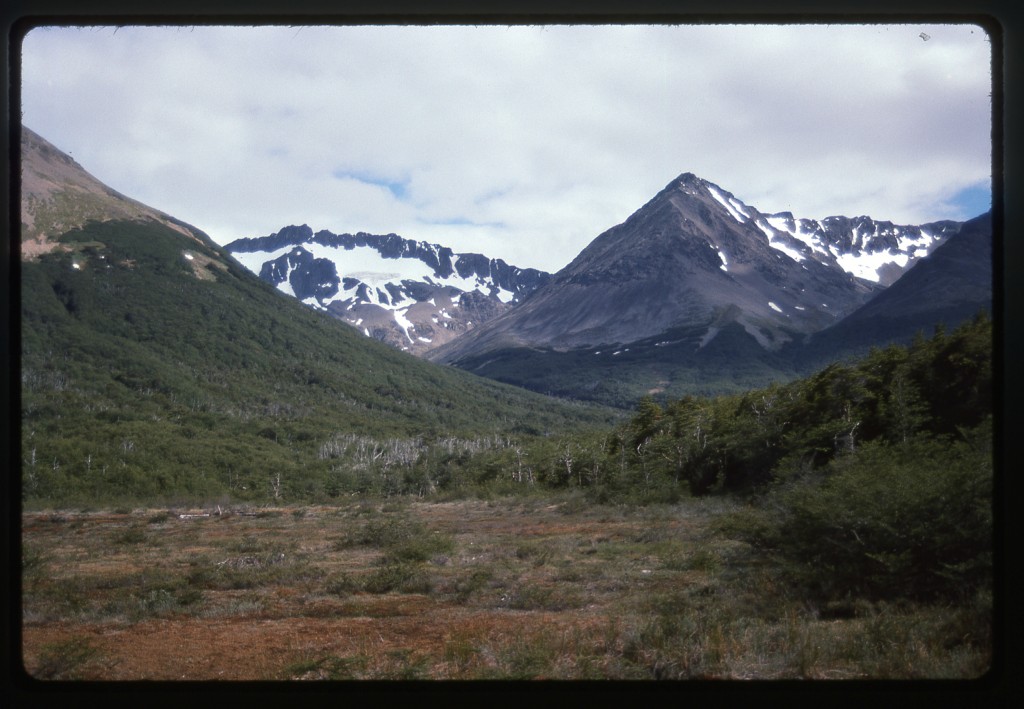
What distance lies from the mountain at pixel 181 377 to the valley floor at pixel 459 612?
1024mm

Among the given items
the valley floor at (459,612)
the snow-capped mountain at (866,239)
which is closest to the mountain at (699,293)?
the snow-capped mountain at (866,239)

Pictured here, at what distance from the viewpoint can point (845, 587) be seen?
4.29 m

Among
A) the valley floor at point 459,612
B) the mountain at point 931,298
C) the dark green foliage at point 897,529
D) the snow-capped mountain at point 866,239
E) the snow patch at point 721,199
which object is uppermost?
the snow patch at point 721,199

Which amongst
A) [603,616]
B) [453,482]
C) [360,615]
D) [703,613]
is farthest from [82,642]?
[453,482]

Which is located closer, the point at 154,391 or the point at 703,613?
the point at 703,613

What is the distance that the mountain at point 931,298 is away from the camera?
2883mm

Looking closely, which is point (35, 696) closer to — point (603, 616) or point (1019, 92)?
point (603, 616)

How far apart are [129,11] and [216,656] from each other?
334 centimetres

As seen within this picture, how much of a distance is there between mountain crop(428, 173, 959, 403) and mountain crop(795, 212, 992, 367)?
0.49 feet

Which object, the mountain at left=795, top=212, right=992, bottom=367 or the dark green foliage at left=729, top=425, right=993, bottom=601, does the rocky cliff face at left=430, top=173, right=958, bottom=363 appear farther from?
the dark green foliage at left=729, top=425, right=993, bottom=601

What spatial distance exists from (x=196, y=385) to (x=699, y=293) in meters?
40.6

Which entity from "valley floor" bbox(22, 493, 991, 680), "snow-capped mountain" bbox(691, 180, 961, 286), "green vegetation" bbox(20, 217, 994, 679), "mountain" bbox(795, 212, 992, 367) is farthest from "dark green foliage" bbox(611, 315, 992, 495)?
"valley floor" bbox(22, 493, 991, 680)

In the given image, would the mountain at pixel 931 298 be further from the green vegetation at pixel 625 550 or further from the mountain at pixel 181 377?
the mountain at pixel 181 377

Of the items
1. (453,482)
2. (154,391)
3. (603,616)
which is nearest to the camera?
(603,616)
